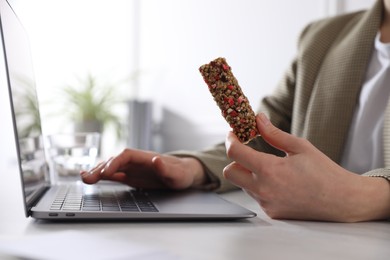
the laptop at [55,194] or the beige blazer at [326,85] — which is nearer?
the laptop at [55,194]

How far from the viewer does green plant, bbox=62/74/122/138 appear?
3.06 m

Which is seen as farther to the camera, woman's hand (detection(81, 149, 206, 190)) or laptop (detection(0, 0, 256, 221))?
woman's hand (detection(81, 149, 206, 190))

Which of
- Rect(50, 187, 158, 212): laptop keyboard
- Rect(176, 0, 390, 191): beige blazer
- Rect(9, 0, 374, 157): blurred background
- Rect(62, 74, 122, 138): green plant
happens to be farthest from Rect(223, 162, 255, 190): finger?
Rect(62, 74, 122, 138): green plant

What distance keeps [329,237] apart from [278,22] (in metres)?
1.93

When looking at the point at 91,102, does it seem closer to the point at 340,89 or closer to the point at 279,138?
the point at 340,89

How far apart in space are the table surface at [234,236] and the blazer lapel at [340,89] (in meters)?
0.58

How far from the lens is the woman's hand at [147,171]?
1013 millimetres

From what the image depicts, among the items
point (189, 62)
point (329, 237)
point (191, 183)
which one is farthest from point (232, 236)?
point (189, 62)

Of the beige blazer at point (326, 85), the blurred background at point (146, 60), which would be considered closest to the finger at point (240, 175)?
the beige blazer at point (326, 85)

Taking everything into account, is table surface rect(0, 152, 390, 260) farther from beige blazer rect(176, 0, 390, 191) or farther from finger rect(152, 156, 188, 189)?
beige blazer rect(176, 0, 390, 191)

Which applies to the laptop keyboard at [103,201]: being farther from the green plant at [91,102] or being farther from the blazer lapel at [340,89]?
the green plant at [91,102]

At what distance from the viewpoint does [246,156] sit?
0.69 metres

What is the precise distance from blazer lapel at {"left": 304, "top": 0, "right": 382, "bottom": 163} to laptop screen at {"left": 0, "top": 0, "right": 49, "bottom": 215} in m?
0.65

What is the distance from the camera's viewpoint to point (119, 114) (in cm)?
331
